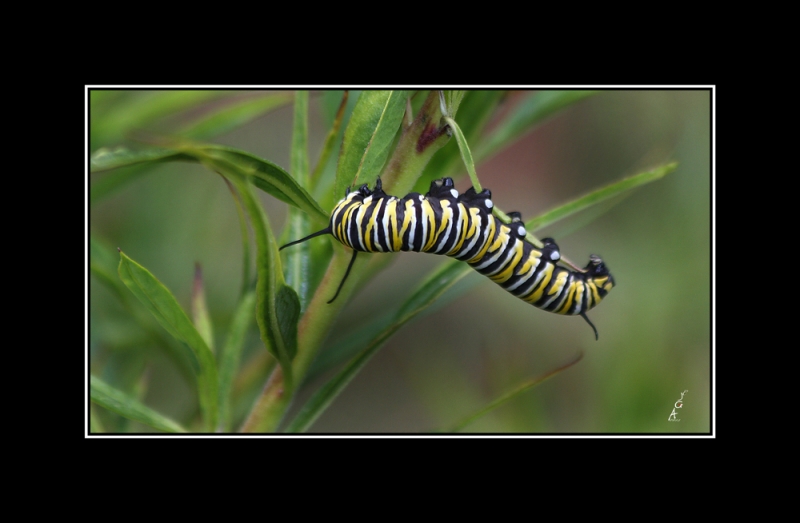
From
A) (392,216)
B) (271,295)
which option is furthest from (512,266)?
(271,295)

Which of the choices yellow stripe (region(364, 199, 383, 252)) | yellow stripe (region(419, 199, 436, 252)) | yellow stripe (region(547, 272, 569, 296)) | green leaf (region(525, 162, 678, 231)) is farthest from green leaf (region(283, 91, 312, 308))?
yellow stripe (region(547, 272, 569, 296))

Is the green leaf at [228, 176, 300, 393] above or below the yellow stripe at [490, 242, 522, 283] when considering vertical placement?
below

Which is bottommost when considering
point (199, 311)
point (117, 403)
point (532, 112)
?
point (117, 403)

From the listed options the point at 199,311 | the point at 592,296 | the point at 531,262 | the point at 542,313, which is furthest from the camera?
the point at 542,313

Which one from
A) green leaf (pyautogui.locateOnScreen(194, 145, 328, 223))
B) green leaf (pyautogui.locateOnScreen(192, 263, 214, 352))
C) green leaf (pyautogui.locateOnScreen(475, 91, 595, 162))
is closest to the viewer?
green leaf (pyautogui.locateOnScreen(194, 145, 328, 223))

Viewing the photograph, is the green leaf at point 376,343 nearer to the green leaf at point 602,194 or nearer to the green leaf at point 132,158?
the green leaf at point 602,194

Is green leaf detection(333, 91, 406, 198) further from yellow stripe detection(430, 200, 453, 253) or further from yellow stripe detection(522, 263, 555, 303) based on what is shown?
yellow stripe detection(522, 263, 555, 303)

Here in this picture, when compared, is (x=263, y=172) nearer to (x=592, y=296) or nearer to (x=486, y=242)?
(x=486, y=242)
